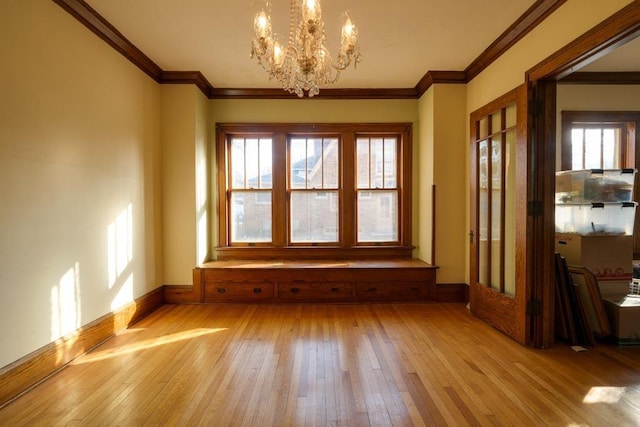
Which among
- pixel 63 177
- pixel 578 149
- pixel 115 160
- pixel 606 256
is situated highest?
pixel 578 149

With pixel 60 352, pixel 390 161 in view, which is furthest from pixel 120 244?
pixel 390 161

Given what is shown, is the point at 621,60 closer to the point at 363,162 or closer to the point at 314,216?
the point at 363,162

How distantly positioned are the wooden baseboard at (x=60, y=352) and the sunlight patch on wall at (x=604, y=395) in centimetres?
376

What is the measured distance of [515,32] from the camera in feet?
10.1

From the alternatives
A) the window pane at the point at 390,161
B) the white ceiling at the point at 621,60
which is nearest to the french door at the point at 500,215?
the window pane at the point at 390,161

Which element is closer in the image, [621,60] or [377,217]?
[621,60]

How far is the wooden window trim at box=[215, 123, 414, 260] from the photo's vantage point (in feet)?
15.5

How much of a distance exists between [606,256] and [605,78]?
8.03 ft

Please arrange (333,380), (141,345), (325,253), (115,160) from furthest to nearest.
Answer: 1. (325,253)
2. (115,160)
3. (141,345)
4. (333,380)

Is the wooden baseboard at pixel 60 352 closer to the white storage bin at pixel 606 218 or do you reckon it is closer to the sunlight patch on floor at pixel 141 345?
the sunlight patch on floor at pixel 141 345

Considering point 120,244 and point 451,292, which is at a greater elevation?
point 120,244

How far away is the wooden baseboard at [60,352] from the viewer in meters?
2.13

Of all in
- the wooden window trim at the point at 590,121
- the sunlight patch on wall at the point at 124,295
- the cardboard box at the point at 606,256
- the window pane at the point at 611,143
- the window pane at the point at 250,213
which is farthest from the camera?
the window pane at the point at 250,213

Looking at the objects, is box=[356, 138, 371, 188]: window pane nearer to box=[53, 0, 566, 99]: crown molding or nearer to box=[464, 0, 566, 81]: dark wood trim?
box=[53, 0, 566, 99]: crown molding
